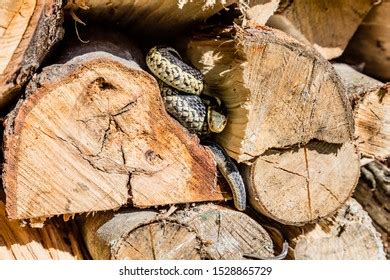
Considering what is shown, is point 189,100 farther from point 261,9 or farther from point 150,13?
point 261,9

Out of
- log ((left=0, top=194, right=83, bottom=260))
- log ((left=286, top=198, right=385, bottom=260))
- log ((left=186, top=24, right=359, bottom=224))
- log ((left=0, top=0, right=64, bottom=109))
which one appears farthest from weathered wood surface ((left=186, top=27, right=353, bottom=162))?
log ((left=0, top=194, right=83, bottom=260))

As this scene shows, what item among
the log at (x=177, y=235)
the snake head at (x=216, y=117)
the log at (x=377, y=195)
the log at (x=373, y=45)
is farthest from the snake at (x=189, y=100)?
the log at (x=373, y=45)

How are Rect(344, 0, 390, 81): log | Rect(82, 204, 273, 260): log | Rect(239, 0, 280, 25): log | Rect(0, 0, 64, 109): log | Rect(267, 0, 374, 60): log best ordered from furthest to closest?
Rect(344, 0, 390, 81): log < Rect(267, 0, 374, 60): log < Rect(239, 0, 280, 25): log < Rect(82, 204, 273, 260): log < Rect(0, 0, 64, 109): log

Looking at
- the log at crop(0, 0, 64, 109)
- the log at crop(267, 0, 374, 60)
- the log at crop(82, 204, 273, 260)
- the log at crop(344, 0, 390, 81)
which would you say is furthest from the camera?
the log at crop(344, 0, 390, 81)

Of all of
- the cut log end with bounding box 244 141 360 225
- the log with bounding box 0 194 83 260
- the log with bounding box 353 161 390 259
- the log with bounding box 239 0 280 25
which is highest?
the log with bounding box 239 0 280 25

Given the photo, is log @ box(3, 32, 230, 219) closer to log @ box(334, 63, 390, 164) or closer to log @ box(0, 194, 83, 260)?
log @ box(0, 194, 83, 260)
